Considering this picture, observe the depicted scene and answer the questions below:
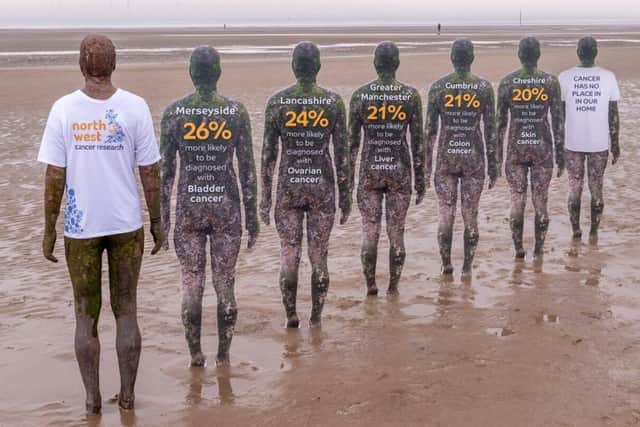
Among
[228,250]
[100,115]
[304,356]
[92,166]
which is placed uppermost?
[100,115]

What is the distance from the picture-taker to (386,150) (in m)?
8.23

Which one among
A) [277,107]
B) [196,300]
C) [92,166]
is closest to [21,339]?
[196,300]

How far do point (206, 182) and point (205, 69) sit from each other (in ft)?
2.99

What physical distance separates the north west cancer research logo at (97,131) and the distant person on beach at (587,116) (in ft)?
22.2

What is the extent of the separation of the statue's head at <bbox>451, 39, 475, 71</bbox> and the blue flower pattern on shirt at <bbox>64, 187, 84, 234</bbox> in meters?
4.81

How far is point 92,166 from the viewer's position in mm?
5582

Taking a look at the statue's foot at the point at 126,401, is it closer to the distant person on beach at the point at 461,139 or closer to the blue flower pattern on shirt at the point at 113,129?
the blue flower pattern on shirt at the point at 113,129

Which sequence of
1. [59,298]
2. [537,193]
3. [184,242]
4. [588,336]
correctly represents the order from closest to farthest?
1. [184,242]
2. [588,336]
3. [59,298]
4. [537,193]

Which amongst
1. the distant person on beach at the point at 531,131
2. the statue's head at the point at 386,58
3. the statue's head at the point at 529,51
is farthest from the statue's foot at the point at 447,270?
the statue's head at the point at 529,51

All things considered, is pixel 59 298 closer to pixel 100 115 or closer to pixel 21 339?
pixel 21 339

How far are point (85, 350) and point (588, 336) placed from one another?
14.0 ft

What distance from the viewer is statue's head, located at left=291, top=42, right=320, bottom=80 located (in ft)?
23.8

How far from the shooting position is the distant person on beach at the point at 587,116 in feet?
33.9

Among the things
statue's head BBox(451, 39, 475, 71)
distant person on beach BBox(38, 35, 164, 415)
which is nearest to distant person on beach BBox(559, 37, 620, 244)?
statue's head BBox(451, 39, 475, 71)
